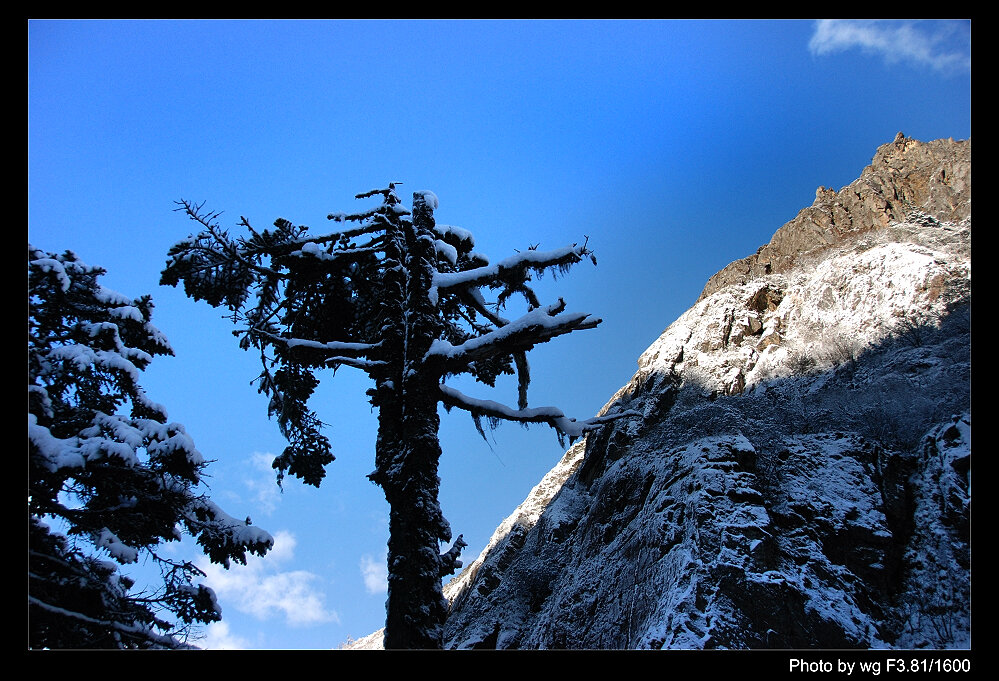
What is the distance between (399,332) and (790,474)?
5658 millimetres

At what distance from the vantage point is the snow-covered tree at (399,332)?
7484 mm

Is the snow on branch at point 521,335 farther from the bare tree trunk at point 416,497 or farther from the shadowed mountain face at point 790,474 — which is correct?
the shadowed mountain face at point 790,474

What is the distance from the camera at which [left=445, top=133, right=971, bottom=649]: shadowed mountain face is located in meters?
6.07

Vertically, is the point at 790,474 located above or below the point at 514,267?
below

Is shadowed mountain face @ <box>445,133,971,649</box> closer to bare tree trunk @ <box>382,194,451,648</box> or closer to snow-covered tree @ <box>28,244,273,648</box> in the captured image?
bare tree trunk @ <box>382,194,451,648</box>

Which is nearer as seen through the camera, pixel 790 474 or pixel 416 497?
pixel 416 497

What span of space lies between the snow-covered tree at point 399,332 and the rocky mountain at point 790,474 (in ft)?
5.72

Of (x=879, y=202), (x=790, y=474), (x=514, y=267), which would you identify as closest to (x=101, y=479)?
(x=514, y=267)

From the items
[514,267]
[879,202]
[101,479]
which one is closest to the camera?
[101,479]

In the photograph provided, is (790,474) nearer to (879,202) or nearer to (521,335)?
(521,335)

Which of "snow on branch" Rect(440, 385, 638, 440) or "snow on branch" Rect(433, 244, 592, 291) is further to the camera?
"snow on branch" Rect(433, 244, 592, 291)

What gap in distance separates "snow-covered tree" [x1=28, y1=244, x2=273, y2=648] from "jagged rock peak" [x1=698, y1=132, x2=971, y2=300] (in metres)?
11.2

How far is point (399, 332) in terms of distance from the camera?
9.13 m

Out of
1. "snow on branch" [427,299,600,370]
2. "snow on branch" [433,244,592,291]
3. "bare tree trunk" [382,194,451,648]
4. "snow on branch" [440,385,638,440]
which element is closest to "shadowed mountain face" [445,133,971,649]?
"snow on branch" [440,385,638,440]
